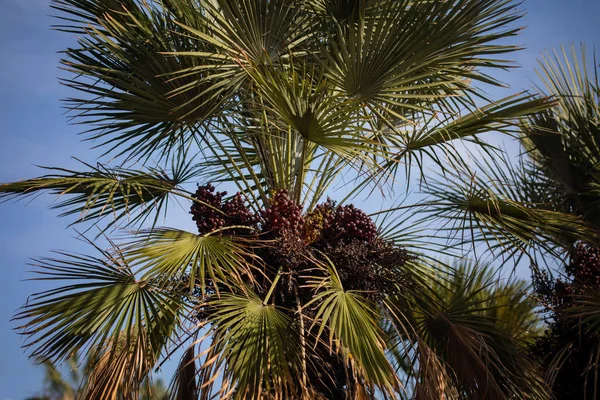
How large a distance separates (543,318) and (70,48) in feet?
14.7

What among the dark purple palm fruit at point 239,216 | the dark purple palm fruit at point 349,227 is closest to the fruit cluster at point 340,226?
the dark purple palm fruit at point 349,227

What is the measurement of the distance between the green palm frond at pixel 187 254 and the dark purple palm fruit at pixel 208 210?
0.15 meters

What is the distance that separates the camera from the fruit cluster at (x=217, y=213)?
14.9 ft

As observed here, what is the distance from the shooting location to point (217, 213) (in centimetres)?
457

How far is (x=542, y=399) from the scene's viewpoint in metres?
5.07

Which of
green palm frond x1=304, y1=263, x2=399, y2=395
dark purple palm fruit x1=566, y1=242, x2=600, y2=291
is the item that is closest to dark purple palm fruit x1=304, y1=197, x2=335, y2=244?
green palm frond x1=304, y1=263, x2=399, y2=395

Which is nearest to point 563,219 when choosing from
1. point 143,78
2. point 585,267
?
point 585,267

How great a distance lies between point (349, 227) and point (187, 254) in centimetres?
117

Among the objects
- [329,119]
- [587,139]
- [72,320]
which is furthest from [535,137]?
[72,320]

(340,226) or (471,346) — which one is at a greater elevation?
(340,226)

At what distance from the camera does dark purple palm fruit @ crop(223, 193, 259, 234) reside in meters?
4.58

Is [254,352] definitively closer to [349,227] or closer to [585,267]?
[349,227]

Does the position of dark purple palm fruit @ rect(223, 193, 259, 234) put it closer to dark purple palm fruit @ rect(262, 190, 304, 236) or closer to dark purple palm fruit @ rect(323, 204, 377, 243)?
dark purple palm fruit @ rect(262, 190, 304, 236)

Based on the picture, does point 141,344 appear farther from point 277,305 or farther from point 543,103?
point 543,103
